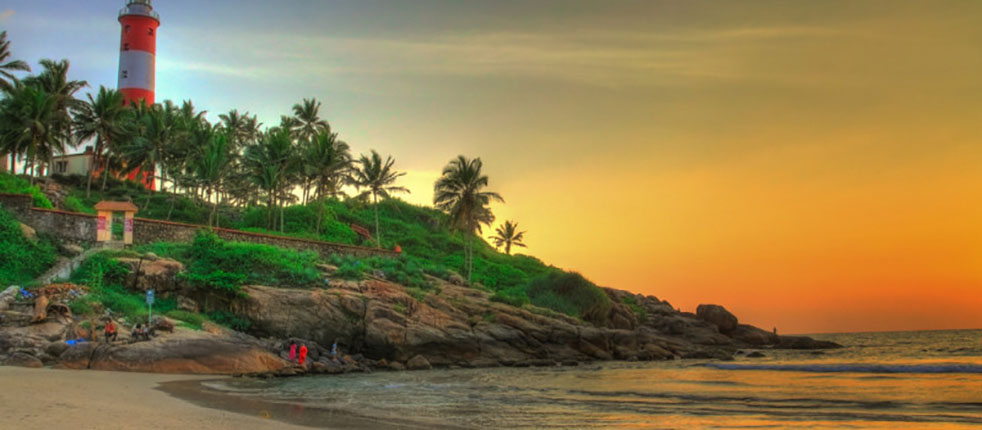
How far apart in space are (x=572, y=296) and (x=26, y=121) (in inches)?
1557

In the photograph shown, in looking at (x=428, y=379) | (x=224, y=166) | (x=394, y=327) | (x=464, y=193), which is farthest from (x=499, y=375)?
(x=224, y=166)

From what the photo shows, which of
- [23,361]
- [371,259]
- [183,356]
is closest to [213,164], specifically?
[371,259]

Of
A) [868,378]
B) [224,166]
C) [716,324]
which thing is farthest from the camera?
[716,324]

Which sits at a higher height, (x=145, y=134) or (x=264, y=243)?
(x=145, y=134)

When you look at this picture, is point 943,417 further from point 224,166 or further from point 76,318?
point 224,166

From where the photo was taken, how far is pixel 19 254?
1159 inches

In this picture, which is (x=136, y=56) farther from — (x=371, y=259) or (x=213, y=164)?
(x=371, y=259)

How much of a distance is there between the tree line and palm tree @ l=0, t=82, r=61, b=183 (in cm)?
7

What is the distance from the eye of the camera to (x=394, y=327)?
32.9m

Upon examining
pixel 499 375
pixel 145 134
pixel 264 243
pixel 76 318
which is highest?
pixel 145 134

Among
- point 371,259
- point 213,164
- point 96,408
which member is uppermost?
point 213,164

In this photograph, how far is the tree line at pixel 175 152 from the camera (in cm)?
4981

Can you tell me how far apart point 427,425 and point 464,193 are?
3952cm

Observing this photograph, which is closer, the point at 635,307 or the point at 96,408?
the point at 96,408
